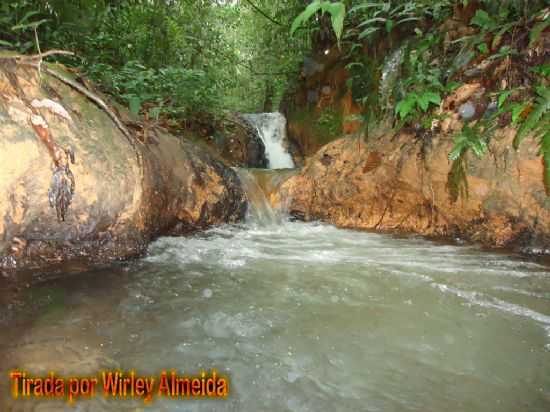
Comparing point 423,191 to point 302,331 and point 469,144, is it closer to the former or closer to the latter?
point 469,144

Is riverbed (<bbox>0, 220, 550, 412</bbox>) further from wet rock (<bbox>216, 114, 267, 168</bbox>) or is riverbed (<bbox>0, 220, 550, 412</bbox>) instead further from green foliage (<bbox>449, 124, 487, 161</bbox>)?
wet rock (<bbox>216, 114, 267, 168</bbox>)

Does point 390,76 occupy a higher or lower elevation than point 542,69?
higher

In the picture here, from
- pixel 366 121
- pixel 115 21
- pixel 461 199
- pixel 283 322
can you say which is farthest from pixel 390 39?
pixel 283 322

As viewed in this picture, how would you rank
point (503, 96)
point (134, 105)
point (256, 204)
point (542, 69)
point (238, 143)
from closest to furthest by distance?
point (542, 69) → point (503, 96) → point (134, 105) → point (256, 204) → point (238, 143)

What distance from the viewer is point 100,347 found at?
201cm

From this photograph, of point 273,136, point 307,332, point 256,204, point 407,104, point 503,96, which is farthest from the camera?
point 273,136

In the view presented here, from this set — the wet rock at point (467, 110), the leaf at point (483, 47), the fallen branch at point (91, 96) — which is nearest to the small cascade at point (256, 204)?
the fallen branch at point (91, 96)

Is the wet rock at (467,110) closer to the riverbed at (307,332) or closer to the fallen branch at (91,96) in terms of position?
the riverbed at (307,332)

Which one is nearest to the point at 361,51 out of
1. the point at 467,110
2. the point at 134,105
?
the point at 467,110

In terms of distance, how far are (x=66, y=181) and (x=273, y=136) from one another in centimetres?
743

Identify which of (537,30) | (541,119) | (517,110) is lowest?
(541,119)

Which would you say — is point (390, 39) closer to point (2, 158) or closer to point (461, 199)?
point (461, 199)

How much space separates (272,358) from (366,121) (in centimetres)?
465

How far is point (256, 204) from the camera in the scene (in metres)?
5.90
